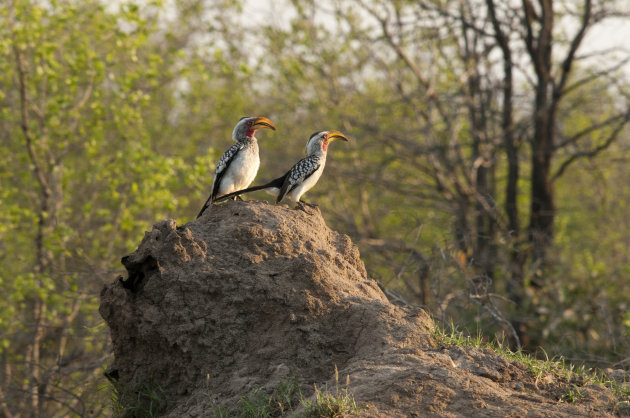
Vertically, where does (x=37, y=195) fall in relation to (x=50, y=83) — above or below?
below

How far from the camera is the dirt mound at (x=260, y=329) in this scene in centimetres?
439

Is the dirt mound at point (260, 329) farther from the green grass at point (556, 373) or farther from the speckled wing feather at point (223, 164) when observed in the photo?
the speckled wing feather at point (223, 164)

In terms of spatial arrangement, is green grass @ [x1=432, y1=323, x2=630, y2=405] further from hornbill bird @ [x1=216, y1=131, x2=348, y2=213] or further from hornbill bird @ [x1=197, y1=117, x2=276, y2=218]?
hornbill bird @ [x1=197, y1=117, x2=276, y2=218]

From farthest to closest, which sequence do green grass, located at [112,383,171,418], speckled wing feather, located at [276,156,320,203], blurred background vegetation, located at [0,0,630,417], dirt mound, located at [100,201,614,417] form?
blurred background vegetation, located at [0,0,630,417] → speckled wing feather, located at [276,156,320,203] → green grass, located at [112,383,171,418] → dirt mound, located at [100,201,614,417]

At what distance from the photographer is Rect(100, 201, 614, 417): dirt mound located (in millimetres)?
4391

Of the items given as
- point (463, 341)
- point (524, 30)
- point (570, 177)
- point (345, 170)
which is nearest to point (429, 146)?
point (345, 170)

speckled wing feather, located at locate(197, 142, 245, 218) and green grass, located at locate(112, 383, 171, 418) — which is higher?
speckled wing feather, located at locate(197, 142, 245, 218)

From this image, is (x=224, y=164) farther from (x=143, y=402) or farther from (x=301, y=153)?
(x=301, y=153)

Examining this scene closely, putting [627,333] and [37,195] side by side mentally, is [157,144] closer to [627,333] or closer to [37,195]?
[37,195]

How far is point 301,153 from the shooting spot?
651 inches

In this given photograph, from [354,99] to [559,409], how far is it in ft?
41.6

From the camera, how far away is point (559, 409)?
13.5ft

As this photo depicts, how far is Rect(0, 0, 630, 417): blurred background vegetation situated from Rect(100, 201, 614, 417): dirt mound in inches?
96.7

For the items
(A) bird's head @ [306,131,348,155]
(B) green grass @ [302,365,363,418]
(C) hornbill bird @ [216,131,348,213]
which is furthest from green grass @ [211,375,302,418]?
(A) bird's head @ [306,131,348,155]
